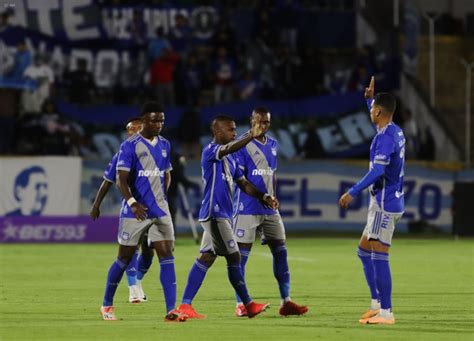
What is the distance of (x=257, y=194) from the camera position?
14703 millimetres

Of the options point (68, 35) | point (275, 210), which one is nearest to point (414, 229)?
point (68, 35)

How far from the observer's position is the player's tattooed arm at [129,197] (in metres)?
13.5

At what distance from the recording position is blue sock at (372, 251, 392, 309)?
44.2 ft

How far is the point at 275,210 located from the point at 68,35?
60.0 ft

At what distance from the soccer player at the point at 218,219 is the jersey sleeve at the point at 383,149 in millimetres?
1264

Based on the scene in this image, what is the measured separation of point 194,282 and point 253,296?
9.44 feet

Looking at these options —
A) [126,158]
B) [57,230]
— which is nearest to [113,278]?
[126,158]

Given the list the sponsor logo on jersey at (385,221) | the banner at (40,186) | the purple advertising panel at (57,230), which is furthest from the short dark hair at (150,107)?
the banner at (40,186)

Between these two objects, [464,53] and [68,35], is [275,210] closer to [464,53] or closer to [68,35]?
[68,35]

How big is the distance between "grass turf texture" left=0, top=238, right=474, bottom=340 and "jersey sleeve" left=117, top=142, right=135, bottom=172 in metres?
1.61

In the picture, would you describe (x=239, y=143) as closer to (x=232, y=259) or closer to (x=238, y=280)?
(x=232, y=259)

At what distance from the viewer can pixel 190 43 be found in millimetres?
33500

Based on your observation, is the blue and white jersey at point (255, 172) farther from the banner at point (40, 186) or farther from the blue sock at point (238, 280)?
the banner at point (40, 186)

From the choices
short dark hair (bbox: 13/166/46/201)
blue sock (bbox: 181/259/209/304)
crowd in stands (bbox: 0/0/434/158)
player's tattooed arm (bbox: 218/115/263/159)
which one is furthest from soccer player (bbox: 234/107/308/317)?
crowd in stands (bbox: 0/0/434/158)
